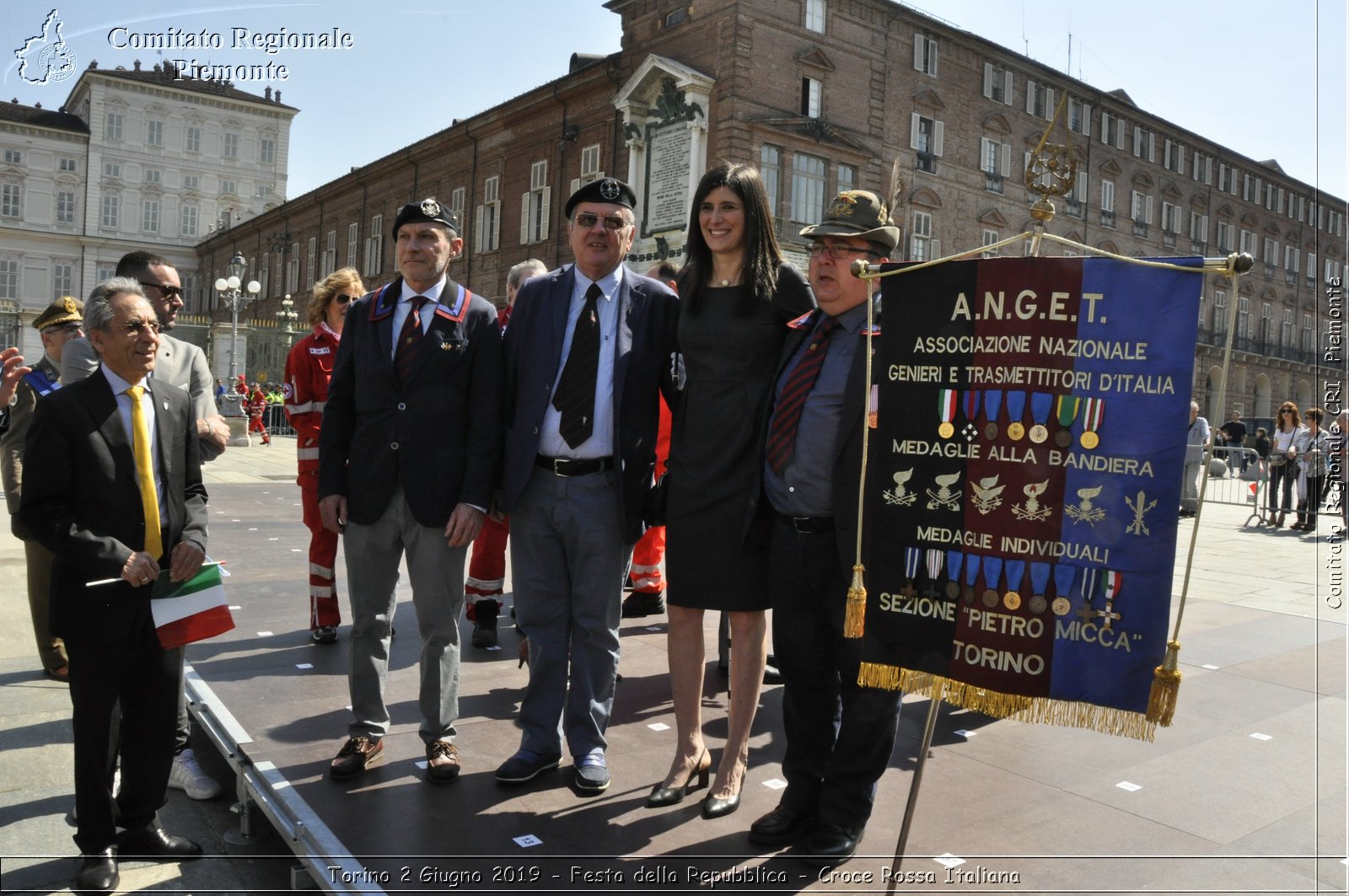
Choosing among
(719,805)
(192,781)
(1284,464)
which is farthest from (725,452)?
(1284,464)

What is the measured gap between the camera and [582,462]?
3.66 meters

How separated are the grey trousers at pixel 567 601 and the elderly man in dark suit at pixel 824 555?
0.67 meters

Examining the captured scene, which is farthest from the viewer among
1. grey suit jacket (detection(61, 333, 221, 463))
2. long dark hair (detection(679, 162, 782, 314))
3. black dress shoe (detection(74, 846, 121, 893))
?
grey suit jacket (detection(61, 333, 221, 463))

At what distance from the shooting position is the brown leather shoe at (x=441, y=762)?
3.59 metres

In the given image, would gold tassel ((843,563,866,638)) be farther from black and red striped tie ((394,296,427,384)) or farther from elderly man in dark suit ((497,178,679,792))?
black and red striped tie ((394,296,427,384))

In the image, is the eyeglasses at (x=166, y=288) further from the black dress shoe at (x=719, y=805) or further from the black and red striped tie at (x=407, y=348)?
the black dress shoe at (x=719, y=805)

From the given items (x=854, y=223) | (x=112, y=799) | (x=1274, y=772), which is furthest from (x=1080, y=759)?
(x=112, y=799)

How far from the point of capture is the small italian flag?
322 cm

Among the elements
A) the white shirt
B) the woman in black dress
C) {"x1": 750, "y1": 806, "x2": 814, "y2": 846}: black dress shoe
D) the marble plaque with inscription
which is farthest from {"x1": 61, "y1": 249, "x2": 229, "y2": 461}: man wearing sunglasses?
the marble plaque with inscription

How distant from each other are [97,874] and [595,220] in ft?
9.01

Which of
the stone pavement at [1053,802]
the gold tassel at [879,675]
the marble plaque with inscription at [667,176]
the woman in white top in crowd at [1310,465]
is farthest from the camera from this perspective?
Answer: the marble plaque with inscription at [667,176]

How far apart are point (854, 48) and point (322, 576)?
923 inches

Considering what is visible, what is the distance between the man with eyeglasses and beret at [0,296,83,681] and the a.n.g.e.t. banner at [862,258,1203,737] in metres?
4.28

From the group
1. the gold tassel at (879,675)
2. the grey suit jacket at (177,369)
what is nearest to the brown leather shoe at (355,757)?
the grey suit jacket at (177,369)
